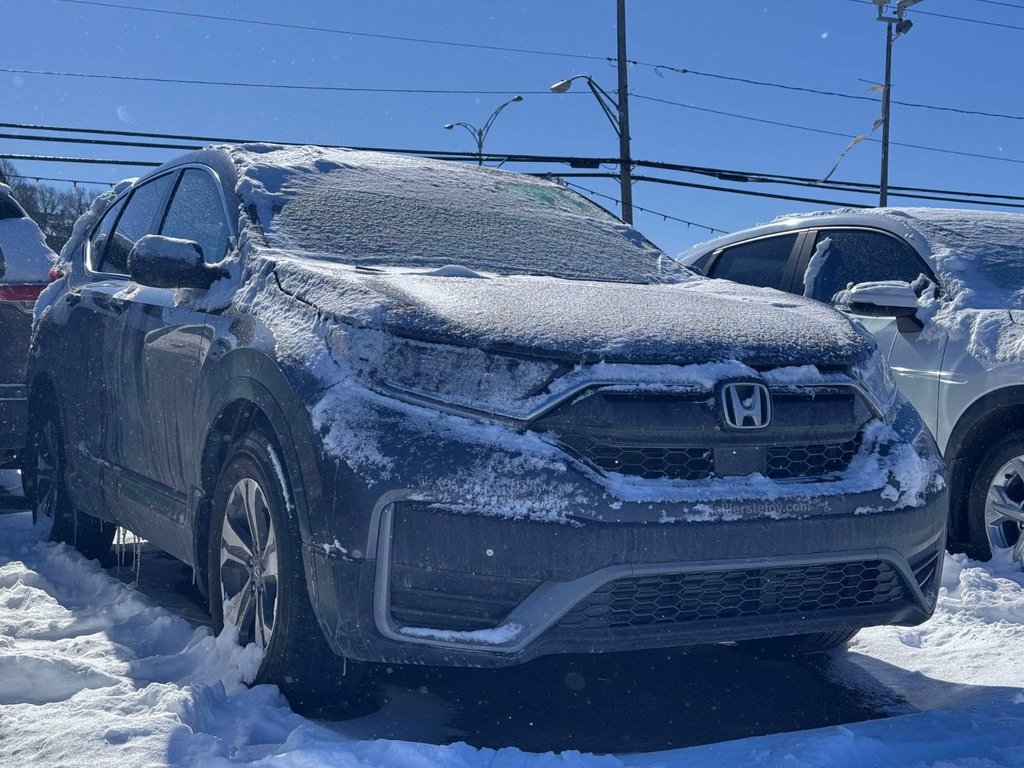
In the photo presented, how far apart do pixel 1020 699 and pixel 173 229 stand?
11.8 ft

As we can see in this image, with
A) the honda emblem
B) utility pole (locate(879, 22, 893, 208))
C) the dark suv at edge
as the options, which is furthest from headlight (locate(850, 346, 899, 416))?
utility pole (locate(879, 22, 893, 208))

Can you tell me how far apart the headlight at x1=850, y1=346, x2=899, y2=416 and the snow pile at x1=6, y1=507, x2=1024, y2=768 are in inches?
36.0

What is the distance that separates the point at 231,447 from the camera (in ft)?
11.7

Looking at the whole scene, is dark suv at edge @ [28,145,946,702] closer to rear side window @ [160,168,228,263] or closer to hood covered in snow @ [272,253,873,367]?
hood covered in snow @ [272,253,873,367]

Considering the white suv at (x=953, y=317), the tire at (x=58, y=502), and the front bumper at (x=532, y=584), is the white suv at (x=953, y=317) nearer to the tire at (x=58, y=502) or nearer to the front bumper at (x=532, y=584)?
the front bumper at (x=532, y=584)

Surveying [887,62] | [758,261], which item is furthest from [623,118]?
[758,261]

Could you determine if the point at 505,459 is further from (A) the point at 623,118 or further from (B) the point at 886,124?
(B) the point at 886,124

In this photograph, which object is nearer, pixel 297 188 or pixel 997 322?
pixel 297 188

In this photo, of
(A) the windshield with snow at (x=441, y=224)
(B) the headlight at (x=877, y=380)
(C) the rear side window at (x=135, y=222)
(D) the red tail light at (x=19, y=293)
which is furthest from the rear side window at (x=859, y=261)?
(D) the red tail light at (x=19, y=293)

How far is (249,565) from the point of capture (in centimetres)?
347

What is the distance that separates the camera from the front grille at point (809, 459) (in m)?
3.19

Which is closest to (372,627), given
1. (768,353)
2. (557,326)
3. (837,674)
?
(557,326)

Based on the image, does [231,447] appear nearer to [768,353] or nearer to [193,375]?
[193,375]

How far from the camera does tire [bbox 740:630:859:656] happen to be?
156 inches
